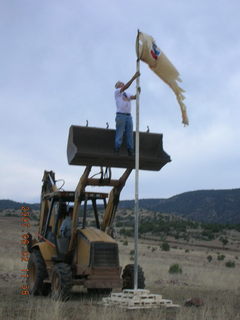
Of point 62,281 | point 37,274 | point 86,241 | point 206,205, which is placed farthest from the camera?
point 206,205

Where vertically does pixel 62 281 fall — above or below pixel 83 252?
below

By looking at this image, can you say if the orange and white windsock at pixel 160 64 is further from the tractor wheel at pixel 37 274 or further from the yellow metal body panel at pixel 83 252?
the tractor wheel at pixel 37 274

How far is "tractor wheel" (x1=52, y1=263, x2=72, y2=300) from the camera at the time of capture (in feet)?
40.0

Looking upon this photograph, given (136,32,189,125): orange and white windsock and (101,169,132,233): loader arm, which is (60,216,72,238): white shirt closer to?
(101,169,132,233): loader arm

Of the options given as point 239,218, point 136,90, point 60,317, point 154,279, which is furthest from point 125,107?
point 239,218

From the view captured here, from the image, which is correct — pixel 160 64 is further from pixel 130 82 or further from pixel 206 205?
pixel 206 205

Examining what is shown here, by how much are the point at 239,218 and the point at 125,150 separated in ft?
396

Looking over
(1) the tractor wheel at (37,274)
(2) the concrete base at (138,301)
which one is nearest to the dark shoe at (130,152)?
(2) the concrete base at (138,301)

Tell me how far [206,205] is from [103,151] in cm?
13874

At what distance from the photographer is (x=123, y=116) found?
1245 centimetres

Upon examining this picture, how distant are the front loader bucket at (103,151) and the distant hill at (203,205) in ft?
384

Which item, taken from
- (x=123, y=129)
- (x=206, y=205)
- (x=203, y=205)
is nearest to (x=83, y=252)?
(x=123, y=129)

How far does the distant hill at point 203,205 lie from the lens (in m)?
137

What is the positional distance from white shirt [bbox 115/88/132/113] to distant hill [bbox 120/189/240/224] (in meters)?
118
